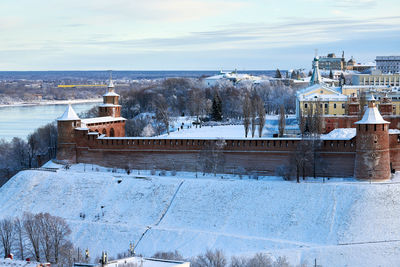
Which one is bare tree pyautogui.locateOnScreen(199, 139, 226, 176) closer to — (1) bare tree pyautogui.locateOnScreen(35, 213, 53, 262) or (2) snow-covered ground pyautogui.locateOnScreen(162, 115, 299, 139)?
(2) snow-covered ground pyautogui.locateOnScreen(162, 115, 299, 139)

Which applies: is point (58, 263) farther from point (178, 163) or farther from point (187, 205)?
point (178, 163)

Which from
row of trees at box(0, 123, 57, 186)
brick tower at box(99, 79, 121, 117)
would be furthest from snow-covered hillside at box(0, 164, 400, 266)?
row of trees at box(0, 123, 57, 186)

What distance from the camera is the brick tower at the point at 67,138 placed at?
38.4m

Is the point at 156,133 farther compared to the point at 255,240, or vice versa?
the point at 156,133

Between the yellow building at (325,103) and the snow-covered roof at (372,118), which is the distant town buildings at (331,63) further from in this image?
the snow-covered roof at (372,118)

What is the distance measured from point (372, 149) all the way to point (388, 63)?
72.2m

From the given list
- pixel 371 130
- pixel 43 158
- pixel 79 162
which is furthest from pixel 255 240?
pixel 43 158

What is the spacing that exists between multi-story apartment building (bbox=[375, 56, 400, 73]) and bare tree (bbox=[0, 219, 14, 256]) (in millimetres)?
78161

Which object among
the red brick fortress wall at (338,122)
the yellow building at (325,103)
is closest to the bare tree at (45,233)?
the red brick fortress wall at (338,122)

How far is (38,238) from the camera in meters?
28.0

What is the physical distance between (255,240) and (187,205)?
4429 mm

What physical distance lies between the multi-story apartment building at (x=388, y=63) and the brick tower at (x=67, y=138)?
69.4 meters

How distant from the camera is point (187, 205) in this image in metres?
32.3

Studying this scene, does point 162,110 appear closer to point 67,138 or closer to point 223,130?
point 223,130
